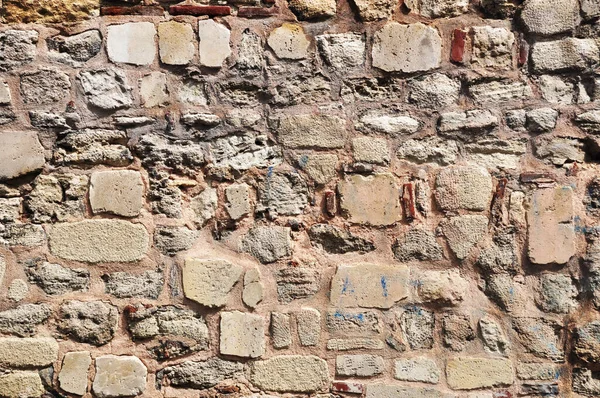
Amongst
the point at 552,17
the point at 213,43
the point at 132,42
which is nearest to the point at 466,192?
the point at 552,17

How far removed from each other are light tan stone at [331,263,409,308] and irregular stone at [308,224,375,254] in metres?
0.07

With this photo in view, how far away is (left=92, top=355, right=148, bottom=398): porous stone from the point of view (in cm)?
248

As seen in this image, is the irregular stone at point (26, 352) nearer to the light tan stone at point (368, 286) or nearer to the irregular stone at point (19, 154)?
the irregular stone at point (19, 154)

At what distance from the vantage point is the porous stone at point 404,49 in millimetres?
2619

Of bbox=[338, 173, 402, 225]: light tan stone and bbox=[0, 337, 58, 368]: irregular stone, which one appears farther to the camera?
bbox=[338, 173, 402, 225]: light tan stone

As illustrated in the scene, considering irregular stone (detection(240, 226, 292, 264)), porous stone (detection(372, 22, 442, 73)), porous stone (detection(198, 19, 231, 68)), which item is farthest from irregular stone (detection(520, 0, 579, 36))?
irregular stone (detection(240, 226, 292, 264))

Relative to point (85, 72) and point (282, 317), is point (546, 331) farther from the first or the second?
point (85, 72)

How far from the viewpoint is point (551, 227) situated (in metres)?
2.56

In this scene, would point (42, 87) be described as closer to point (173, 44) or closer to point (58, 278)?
point (173, 44)

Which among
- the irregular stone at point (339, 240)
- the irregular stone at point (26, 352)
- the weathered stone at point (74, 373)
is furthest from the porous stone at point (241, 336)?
the irregular stone at point (26, 352)

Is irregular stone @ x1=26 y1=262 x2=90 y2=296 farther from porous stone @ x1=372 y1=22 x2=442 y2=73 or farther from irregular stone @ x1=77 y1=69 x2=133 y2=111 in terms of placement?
porous stone @ x1=372 y1=22 x2=442 y2=73

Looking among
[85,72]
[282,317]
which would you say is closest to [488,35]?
[282,317]

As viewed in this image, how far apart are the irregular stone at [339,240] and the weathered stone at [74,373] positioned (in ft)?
3.20

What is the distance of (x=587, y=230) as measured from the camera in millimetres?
2568
